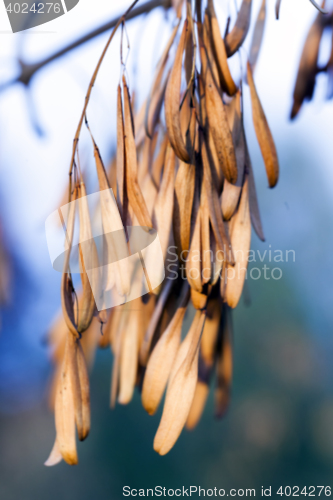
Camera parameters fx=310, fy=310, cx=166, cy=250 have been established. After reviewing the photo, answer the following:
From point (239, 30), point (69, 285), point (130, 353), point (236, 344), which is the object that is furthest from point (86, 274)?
point (239, 30)

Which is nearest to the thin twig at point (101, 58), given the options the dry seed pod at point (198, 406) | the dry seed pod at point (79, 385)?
the dry seed pod at point (79, 385)

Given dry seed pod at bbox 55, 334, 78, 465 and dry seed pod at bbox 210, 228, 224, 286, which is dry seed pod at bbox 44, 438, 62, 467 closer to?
dry seed pod at bbox 55, 334, 78, 465

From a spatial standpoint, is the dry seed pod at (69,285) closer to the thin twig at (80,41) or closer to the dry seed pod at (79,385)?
the dry seed pod at (79,385)

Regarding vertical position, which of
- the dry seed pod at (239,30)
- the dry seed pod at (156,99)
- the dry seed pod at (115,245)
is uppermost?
the dry seed pod at (239,30)

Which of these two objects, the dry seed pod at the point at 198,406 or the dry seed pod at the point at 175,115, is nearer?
the dry seed pod at the point at 175,115

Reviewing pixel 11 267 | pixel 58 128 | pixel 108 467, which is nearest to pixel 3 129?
pixel 58 128

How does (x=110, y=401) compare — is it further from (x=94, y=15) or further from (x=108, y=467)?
(x=94, y=15)

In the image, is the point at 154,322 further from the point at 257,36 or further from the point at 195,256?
the point at 257,36
